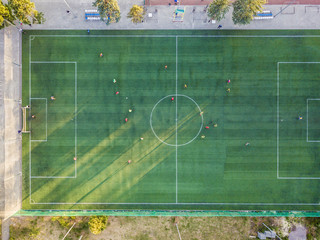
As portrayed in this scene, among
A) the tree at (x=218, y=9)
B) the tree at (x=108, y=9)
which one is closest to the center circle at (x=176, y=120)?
the tree at (x=218, y=9)

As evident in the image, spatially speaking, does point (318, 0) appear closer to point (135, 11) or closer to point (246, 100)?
point (246, 100)

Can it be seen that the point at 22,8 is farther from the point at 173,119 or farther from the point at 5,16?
the point at 173,119

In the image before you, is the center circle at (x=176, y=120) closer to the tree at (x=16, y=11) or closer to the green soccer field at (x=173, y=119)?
the green soccer field at (x=173, y=119)

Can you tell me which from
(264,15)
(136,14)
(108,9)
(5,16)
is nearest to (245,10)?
(264,15)

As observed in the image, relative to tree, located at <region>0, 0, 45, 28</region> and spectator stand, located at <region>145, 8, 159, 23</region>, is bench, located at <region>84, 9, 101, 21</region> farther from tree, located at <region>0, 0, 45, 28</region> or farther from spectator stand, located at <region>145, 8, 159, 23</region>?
spectator stand, located at <region>145, 8, 159, 23</region>

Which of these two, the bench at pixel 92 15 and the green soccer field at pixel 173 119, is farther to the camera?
the green soccer field at pixel 173 119
